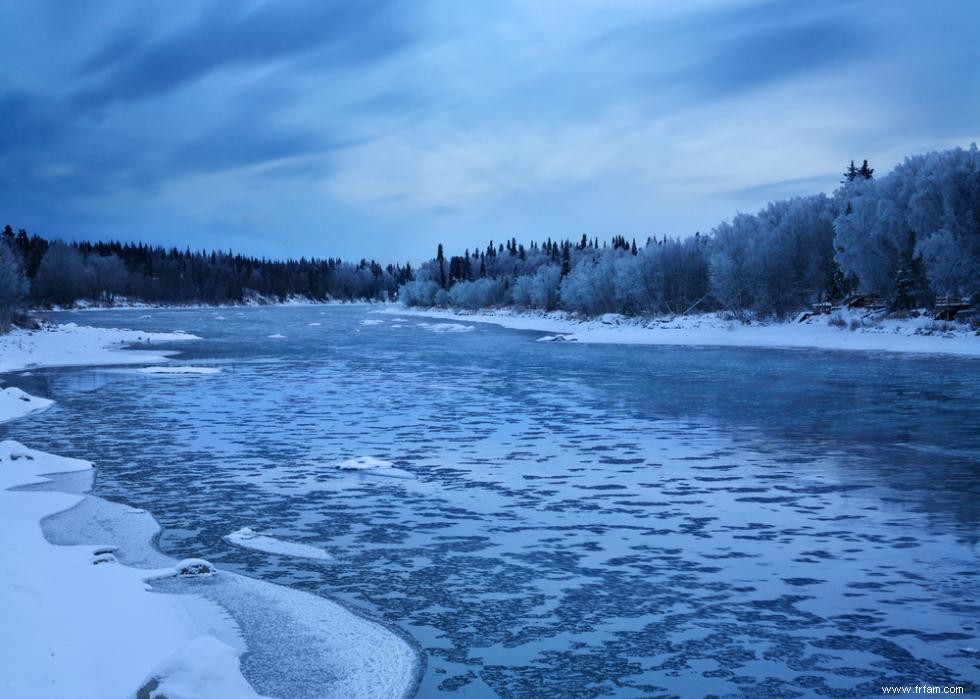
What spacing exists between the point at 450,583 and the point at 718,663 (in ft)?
10.1

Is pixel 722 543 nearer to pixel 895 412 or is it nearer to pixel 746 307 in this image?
pixel 895 412

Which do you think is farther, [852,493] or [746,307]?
[746,307]

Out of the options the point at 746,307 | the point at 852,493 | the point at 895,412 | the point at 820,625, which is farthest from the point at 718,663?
the point at 746,307

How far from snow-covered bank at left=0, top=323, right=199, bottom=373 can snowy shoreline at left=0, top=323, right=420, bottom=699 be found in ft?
94.9

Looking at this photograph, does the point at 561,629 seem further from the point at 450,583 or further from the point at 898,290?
the point at 898,290

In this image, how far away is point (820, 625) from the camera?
24.9ft

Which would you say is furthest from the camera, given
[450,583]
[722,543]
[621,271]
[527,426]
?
[621,271]

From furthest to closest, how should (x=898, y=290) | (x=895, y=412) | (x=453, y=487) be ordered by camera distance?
(x=898, y=290) < (x=895, y=412) < (x=453, y=487)

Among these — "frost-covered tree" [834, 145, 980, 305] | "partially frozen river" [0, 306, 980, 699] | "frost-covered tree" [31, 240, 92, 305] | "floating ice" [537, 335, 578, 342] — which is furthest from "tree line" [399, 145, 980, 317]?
"frost-covered tree" [31, 240, 92, 305]

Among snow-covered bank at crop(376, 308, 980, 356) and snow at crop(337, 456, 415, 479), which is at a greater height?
snow-covered bank at crop(376, 308, 980, 356)

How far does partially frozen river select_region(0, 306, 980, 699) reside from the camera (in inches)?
277

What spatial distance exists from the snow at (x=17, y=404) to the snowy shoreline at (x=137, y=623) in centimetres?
1149

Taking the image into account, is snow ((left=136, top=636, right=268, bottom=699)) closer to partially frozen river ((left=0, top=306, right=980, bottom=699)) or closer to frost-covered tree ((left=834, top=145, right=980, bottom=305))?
partially frozen river ((left=0, top=306, right=980, bottom=699))

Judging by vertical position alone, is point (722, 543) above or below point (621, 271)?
below
